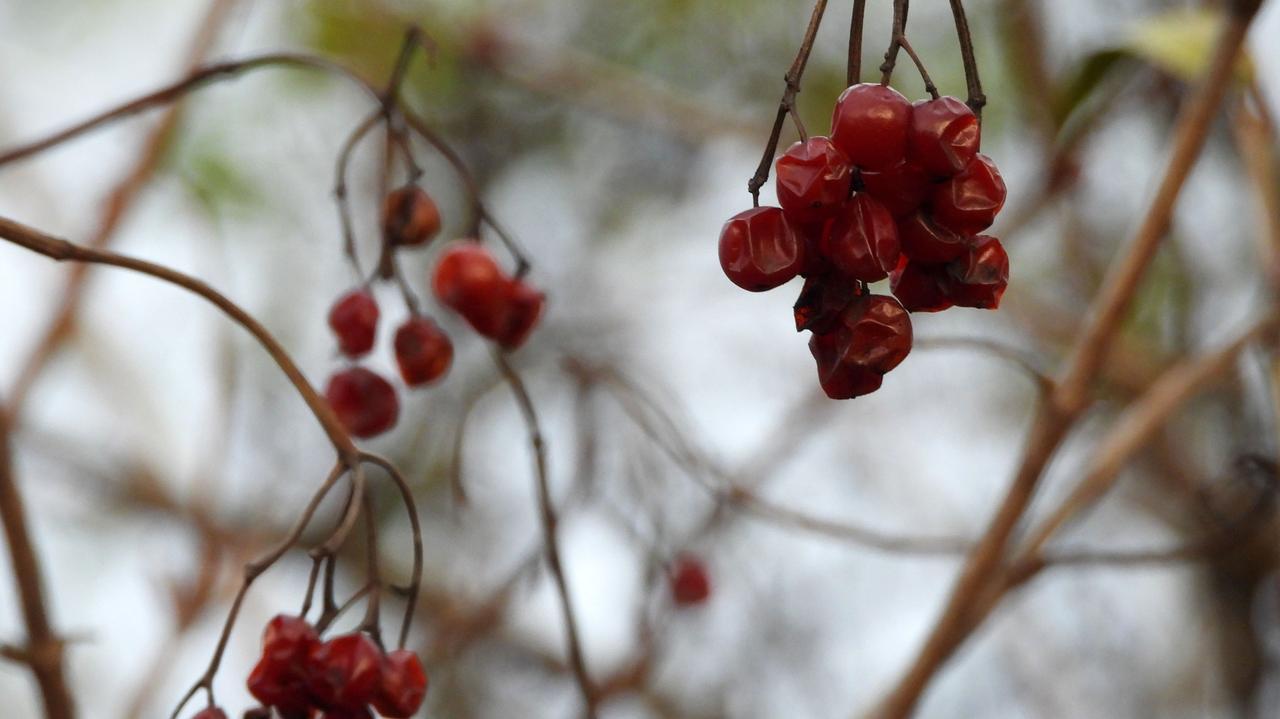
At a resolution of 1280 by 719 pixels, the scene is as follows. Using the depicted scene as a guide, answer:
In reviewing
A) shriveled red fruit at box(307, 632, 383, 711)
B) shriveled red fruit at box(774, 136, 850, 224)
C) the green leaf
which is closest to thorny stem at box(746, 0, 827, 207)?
shriveled red fruit at box(774, 136, 850, 224)

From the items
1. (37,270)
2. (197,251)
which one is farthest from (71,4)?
(197,251)

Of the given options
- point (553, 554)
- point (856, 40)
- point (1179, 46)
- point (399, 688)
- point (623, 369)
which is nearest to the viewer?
point (856, 40)

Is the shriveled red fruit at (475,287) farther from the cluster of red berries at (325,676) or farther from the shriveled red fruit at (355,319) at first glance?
the cluster of red berries at (325,676)

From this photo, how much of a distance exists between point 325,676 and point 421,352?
0.25 meters

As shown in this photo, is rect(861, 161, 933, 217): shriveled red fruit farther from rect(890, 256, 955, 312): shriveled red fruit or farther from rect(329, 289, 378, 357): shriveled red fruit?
rect(329, 289, 378, 357): shriveled red fruit

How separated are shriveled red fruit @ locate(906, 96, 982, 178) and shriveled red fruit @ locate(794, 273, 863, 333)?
5 cm

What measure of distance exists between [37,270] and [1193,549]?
5.37 ft

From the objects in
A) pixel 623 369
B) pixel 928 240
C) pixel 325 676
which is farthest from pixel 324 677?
pixel 623 369

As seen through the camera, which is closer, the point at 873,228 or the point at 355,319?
the point at 873,228

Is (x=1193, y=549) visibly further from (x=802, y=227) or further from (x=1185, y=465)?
(x=1185, y=465)

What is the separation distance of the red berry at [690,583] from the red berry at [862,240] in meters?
0.72

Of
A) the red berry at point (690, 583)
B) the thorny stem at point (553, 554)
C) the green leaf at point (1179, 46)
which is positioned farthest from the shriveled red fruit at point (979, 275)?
the red berry at point (690, 583)

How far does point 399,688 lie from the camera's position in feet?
1.45

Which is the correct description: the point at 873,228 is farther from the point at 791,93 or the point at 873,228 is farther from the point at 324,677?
the point at 324,677
